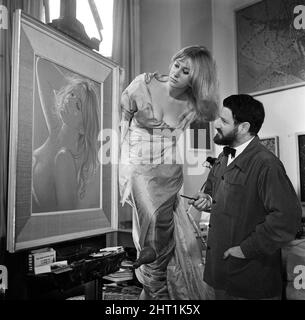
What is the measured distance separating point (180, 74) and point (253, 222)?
2.56 ft

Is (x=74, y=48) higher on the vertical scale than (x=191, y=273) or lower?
higher

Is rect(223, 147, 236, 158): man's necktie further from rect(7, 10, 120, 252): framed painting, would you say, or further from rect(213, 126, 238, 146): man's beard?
rect(7, 10, 120, 252): framed painting

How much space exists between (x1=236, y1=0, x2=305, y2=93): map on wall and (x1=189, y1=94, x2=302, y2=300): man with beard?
16 centimetres

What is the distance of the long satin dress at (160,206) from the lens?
1651 mm

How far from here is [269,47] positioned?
1646 millimetres

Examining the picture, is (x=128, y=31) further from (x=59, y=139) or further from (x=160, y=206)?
(x=160, y=206)

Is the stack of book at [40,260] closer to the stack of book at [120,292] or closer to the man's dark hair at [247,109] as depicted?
the stack of book at [120,292]

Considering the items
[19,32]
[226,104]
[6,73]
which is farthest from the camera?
[226,104]

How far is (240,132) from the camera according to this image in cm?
150

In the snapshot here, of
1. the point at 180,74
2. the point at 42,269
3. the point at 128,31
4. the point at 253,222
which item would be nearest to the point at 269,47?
the point at 180,74

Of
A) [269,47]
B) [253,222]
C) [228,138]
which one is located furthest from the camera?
[269,47]
